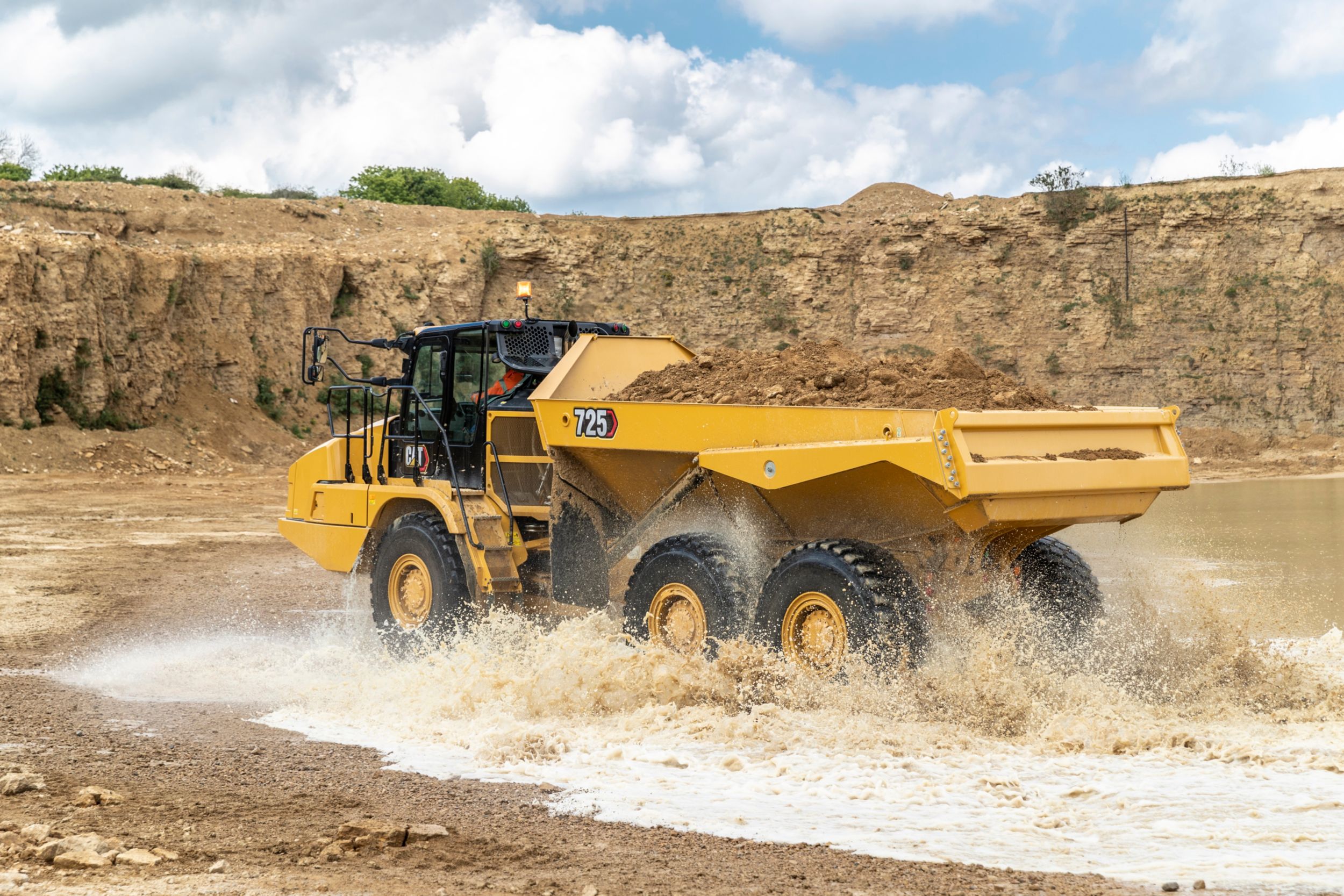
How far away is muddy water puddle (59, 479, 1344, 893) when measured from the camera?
15.4 feet

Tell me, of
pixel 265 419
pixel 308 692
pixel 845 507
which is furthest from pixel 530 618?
pixel 265 419

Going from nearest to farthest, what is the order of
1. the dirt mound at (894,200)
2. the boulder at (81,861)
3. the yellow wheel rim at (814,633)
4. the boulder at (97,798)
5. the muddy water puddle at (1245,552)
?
the boulder at (81,861), the boulder at (97,798), the yellow wheel rim at (814,633), the muddy water puddle at (1245,552), the dirt mound at (894,200)

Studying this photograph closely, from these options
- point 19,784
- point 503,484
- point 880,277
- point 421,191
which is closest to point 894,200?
point 880,277

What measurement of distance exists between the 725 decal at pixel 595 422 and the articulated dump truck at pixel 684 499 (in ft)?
0.04

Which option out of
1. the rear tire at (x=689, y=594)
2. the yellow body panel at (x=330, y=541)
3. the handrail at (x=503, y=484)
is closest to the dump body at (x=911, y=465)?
the rear tire at (x=689, y=594)

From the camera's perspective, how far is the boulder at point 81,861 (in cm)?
439

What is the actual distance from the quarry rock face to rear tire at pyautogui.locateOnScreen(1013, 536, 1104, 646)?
27.1m

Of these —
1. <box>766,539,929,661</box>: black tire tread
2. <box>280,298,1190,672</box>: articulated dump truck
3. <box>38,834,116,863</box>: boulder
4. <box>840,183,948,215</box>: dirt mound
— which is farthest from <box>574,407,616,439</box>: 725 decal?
<box>840,183,948,215</box>: dirt mound

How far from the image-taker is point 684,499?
25.1 feet

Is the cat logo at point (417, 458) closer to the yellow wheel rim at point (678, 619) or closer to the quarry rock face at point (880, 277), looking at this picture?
Answer: the yellow wheel rim at point (678, 619)

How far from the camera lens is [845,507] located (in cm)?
682

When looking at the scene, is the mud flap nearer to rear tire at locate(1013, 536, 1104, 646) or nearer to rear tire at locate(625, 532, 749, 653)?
rear tire at locate(625, 532, 749, 653)

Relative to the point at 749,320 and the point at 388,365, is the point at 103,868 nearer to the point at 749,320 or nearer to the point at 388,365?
the point at 388,365

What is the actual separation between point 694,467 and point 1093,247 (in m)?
37.1
